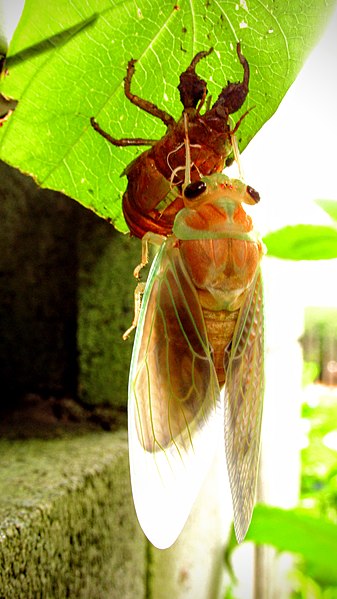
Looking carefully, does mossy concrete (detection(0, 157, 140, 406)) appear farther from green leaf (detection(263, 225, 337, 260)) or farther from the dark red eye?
the dark red eye

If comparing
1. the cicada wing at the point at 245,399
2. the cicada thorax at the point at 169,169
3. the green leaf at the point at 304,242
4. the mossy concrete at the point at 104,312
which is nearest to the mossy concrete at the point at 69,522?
the mossy concrete at the point at 104,312

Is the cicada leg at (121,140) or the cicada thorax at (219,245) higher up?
the cicada leg at (121,140)

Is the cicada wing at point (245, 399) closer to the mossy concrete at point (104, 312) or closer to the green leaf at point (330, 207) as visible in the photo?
the green leaf at point (330, 207)

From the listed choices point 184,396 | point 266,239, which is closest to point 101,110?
point 184,396

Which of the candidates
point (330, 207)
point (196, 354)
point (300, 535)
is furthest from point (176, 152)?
point (300, 535)

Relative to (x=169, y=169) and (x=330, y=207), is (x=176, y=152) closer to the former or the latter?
(x=169, y=169)

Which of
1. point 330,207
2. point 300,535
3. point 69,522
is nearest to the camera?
point 69,522

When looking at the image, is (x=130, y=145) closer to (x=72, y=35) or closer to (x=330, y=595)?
(x=72, y=35)
